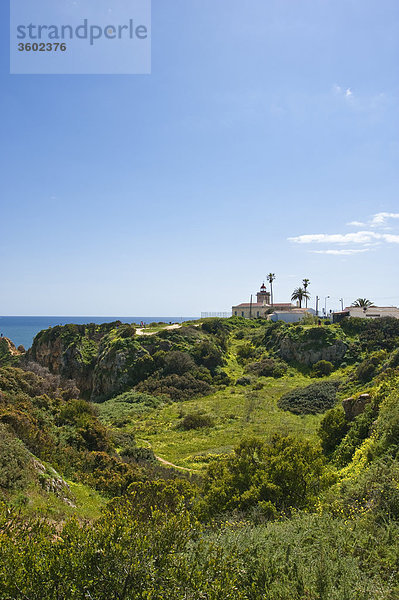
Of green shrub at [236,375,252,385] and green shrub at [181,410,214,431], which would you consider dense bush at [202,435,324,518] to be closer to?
green shrub at [181,410,214,431]

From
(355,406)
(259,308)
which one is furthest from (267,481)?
(259,308)

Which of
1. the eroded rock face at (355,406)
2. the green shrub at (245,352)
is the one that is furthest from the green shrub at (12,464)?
the green shrub at (245,352)

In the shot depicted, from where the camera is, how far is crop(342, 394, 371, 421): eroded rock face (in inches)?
636

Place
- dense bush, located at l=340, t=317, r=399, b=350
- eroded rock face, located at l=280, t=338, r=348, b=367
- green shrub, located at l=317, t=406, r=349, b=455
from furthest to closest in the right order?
eroded rock face, located at l=280, t=338, r=348, b=367, dense bush, located at l=340, t=317, r=399, b=350, green shrub, located at l=317, t=406, r=349, b=455

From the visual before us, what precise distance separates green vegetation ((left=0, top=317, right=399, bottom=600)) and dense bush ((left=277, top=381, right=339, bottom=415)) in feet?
0.68

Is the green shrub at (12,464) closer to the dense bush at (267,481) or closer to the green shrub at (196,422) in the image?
the dense bush at (267,481)

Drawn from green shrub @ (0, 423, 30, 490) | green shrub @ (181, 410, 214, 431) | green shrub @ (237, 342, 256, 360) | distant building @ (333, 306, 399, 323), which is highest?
distant building @ (333, 306, 399, 323)

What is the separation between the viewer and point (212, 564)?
186 inches

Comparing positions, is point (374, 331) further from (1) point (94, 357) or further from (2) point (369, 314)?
(1) point (94, 357)

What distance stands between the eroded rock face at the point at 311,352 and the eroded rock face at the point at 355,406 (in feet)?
85.6

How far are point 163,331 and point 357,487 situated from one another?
134 ft

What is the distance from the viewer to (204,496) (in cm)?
1082

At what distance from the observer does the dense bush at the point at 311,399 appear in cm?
2704

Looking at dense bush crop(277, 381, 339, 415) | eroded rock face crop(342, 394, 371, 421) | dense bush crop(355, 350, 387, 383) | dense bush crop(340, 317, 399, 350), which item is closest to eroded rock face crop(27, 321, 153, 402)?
dense bush crop(277, 381, 339, 415)
